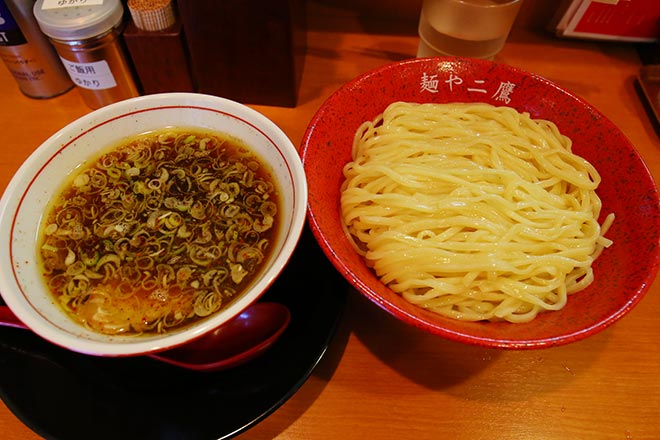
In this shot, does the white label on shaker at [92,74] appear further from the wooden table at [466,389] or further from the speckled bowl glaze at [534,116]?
the wooden table at [466,389]

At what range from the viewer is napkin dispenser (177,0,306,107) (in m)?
1.47

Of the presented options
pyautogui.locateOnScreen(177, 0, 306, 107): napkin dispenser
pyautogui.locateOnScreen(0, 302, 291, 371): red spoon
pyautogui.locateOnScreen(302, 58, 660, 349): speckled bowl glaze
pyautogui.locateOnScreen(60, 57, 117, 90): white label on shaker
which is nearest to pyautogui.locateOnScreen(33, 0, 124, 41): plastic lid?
pyautogui.locateOnScreen(60, 57, 117, 90): white label on shaker

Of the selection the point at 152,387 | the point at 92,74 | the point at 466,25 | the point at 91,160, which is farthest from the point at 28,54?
the point at 466,25

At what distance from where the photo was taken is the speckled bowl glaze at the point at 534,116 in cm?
102

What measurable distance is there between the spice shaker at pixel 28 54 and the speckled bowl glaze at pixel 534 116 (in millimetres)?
1128

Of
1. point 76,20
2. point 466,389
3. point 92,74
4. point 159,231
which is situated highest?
point 76,20

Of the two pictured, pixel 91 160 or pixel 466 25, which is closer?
pixel 91 160

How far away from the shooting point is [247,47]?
5.23 feet

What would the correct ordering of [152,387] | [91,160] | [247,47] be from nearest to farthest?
[152,387], [91,160], [247,47]

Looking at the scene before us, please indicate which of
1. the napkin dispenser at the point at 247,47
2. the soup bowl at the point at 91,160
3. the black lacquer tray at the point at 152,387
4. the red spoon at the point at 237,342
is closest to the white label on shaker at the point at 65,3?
the napkin dispenser at the point at 247,47

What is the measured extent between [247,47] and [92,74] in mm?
589

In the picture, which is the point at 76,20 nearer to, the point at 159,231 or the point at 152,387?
the point at 159,231

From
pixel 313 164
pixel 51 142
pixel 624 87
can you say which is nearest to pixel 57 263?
pixel 51 142

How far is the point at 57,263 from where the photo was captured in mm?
1077
